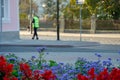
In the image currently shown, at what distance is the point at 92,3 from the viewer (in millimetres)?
39281

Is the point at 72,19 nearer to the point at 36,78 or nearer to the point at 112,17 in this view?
the point at 112,17

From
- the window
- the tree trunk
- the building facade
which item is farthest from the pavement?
the tree trunk

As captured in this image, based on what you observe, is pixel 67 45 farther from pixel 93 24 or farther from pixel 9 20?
pixel 93 24

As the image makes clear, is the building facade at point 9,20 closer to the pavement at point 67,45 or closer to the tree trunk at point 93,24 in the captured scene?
the pavement at point 67,45

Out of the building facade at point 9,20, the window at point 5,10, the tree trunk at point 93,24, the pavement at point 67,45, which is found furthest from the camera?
the tree trunk at point 93,24

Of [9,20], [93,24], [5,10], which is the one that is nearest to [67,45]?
[9,20]

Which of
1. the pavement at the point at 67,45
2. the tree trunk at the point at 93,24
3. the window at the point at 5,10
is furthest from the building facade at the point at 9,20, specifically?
the tree trunk at the point at 93,24

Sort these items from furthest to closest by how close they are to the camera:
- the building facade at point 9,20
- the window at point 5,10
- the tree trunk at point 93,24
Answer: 1. the tree trunk at point 93,24
2. the window at point 5,10
3. the building facade at point 9,20

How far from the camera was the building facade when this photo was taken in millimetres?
24625

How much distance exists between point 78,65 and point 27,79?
355 centimetres

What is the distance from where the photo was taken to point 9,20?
83.3 feet

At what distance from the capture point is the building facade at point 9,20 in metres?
24.6

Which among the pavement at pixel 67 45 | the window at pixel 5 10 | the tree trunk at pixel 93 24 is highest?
the window at pixel 5 10

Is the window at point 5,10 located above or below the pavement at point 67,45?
above
